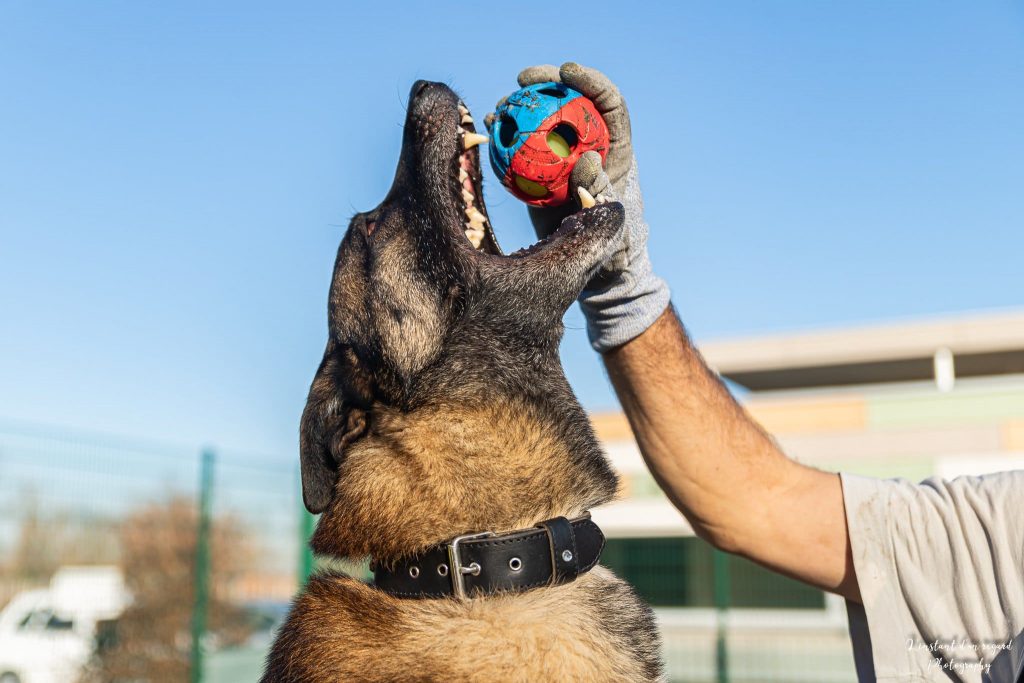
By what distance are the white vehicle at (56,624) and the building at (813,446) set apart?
4.32 m

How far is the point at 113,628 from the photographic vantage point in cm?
773

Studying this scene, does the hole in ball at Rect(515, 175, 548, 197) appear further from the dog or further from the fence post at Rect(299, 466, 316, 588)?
the fence post at Rect(299, 466, 316, 588)

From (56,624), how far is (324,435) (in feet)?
17.7

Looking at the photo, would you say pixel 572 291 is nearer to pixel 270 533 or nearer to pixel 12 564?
pixel 12 564

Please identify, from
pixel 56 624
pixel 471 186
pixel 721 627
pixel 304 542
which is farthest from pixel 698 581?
pixel 471 186

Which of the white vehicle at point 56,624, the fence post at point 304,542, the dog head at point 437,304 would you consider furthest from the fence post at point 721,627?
the dog head at point 437,304

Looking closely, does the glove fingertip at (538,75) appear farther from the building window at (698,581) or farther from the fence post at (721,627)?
the building window at (698,581)

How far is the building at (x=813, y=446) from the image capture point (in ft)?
40.1

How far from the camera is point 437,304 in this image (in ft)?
10.3

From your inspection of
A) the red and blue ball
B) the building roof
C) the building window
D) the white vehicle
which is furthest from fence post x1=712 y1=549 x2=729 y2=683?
the building roof

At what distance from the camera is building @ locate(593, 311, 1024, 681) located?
40.1 feet

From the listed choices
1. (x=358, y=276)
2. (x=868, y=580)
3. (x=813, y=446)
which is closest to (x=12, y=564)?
(x=358, y=276)

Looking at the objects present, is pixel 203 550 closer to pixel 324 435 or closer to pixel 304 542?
pixel 304 542

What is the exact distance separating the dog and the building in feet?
1.58
